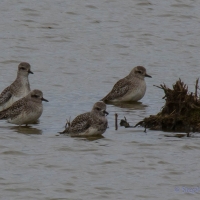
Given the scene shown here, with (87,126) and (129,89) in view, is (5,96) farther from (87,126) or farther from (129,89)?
(87,126)

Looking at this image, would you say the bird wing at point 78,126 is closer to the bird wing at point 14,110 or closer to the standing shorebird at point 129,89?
the bird wing at point 14,110

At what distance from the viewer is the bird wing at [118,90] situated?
853 inches

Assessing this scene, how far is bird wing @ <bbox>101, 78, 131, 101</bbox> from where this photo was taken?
2166 centimetres

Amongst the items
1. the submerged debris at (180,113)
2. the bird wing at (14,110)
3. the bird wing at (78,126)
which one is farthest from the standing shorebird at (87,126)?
the bird wing at (14,110)

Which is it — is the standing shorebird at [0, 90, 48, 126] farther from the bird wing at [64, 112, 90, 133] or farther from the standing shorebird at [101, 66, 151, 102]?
the standing shorebird at [101, 66, 151, 102]

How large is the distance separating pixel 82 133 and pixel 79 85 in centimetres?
537

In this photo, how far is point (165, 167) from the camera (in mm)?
15414

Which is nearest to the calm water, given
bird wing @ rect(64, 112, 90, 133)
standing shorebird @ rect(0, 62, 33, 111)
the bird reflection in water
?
the bird reflection in water

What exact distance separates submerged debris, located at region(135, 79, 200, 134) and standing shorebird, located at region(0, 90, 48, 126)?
8.36 feet

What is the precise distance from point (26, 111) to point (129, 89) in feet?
14.3

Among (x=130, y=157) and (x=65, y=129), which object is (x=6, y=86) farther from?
(x=130, y=157)

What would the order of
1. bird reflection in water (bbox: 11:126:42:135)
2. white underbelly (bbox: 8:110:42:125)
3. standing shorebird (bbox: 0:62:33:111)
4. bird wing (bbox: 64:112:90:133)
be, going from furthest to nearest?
standing shorebird (bbox: 0:62:33:111)
white underbelly (bbox: 8:110:42:125)
bird reflection in water (bbox: 11:126:42:135)
bird wing (bbox: 64:112:90:133)

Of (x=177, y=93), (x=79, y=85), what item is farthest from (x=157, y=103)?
(x=177, y=93)

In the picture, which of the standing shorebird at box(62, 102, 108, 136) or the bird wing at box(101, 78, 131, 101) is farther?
the bird wing at box(101, 78, 131, 101)
